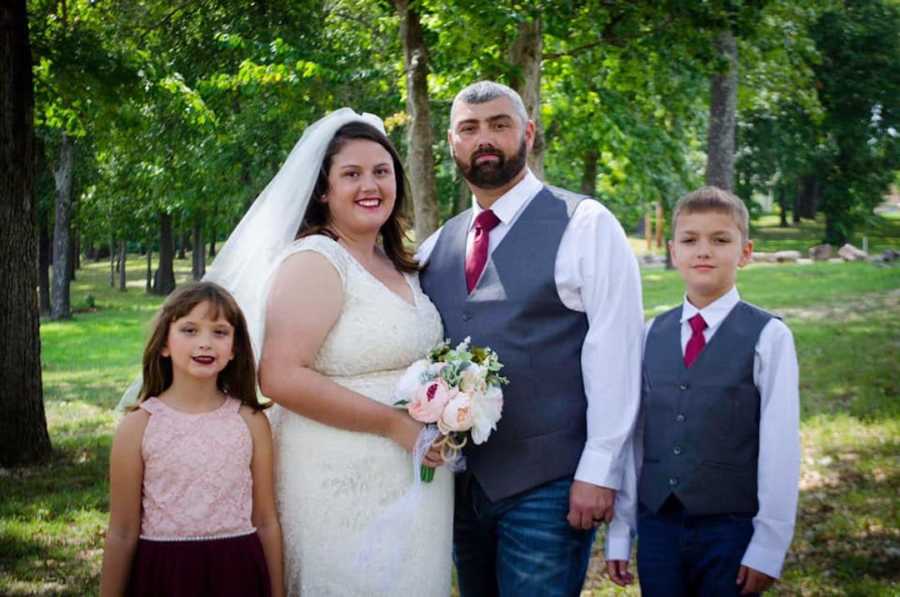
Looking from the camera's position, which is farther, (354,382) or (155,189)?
(155,189)

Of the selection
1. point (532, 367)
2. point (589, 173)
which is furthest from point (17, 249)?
point (589, 173)

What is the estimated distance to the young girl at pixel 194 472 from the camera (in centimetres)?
325

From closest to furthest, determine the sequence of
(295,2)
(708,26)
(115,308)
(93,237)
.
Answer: (708,26) → (295,2) → (115,308) → (93,237)

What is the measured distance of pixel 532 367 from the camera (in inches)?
132

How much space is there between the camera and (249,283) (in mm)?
3752

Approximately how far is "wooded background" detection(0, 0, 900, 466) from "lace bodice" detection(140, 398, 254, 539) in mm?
5065

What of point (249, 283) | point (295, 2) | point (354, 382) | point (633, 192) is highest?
point (295, 2)

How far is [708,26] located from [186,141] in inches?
562

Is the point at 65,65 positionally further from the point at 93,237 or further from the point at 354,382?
the point at 93,237

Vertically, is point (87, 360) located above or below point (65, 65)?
below

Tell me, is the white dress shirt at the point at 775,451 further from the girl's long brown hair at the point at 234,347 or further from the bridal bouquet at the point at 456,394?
the girl's long brown hair at the point at 234,347

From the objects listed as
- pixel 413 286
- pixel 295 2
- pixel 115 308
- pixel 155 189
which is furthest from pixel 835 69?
pixel 115 308

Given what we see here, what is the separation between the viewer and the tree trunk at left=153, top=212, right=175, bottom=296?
32.0m

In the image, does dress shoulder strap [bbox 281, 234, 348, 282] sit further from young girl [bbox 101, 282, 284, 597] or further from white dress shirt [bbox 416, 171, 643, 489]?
white dress shirt [bbox 416, 171, 643, 489]
